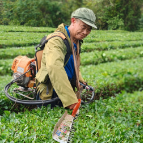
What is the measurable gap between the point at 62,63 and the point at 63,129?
0.74 metres

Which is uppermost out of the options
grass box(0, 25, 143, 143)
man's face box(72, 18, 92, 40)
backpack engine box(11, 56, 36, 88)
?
man's face box(72, 18, 92, 40)

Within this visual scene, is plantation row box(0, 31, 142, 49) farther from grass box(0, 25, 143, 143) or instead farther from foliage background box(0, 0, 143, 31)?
foliage background box(0, 0, 143, 31)

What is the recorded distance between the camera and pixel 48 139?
1.76 meters

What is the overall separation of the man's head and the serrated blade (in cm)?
107

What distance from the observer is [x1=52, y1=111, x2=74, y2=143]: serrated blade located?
1625 mm

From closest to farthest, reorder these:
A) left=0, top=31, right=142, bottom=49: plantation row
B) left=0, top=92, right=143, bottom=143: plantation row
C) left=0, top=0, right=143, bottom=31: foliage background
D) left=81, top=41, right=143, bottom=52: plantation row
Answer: left=0, top=92, right=143, bottom=143: plantation row → left=0, top=0, right=143, bottom=31: foliage background → left=0, top=31, right=142, bottom=49: plantation row → left=81, top=41, right=143, bottom=52: plantation row

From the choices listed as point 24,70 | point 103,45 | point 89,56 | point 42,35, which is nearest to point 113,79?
point 89,56

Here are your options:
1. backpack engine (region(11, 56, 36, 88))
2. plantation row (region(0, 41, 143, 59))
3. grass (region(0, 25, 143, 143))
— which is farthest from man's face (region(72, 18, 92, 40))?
plantation row (region(0, 41, 143, 59))

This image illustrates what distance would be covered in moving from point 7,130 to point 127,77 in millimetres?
4697

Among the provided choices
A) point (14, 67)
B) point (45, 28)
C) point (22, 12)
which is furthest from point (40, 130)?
point (45, 28)

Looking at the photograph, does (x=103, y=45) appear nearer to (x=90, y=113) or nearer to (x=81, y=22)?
(x=90, y=113)

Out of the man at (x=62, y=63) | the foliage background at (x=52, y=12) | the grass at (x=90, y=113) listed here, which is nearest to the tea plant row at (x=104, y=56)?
the grass at (x=90, y=113)

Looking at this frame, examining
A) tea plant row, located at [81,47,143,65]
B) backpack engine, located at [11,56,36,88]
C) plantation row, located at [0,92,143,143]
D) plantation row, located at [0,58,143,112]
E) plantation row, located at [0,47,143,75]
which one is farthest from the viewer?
tea plant row, located at [81,47,143,65]

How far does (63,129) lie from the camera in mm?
1731
